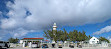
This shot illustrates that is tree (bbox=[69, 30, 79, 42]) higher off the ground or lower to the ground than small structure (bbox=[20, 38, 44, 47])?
higher

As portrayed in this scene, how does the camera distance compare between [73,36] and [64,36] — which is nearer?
[73,36]

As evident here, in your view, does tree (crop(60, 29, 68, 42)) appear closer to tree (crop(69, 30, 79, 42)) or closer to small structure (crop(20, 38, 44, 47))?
tree (crop(69, 30, 79, 42))

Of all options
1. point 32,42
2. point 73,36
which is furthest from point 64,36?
point 32,42

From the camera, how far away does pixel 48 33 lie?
191 feet

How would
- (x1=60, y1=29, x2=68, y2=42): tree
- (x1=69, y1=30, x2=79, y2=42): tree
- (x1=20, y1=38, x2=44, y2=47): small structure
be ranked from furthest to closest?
(x1=69, y1=30, x2=79, y2=42): tree → (x1=60, y1=29, x2=68, y2=42): tree → (x1=20, y1=38, x2=44, y2=47): small structure

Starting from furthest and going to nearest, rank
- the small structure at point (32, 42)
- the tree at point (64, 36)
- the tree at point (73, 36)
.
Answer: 1. the tree at point (73, 36)
2. the tree at point (64, 36)
3. the small structure at point (32, 42)

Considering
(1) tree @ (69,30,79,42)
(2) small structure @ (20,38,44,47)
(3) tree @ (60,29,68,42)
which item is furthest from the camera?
(1) tree @ (69,30,79,42)

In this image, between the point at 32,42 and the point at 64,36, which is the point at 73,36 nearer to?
the point at 64,36

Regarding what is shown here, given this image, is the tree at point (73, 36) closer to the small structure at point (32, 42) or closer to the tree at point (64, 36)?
the tree at point (64, 36)

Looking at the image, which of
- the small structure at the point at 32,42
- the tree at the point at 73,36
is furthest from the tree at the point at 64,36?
the small structure at the point at 32,42

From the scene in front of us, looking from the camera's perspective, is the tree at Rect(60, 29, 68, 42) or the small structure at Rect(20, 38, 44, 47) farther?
the tree at Rect(60, 29, 68, 42)

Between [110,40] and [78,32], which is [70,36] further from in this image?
[110,40]

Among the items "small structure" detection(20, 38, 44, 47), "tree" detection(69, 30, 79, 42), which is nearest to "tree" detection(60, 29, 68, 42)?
"tree" detection(69, 30, 79, 42)

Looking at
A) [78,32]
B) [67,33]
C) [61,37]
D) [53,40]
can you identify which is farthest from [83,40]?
[53,40]
